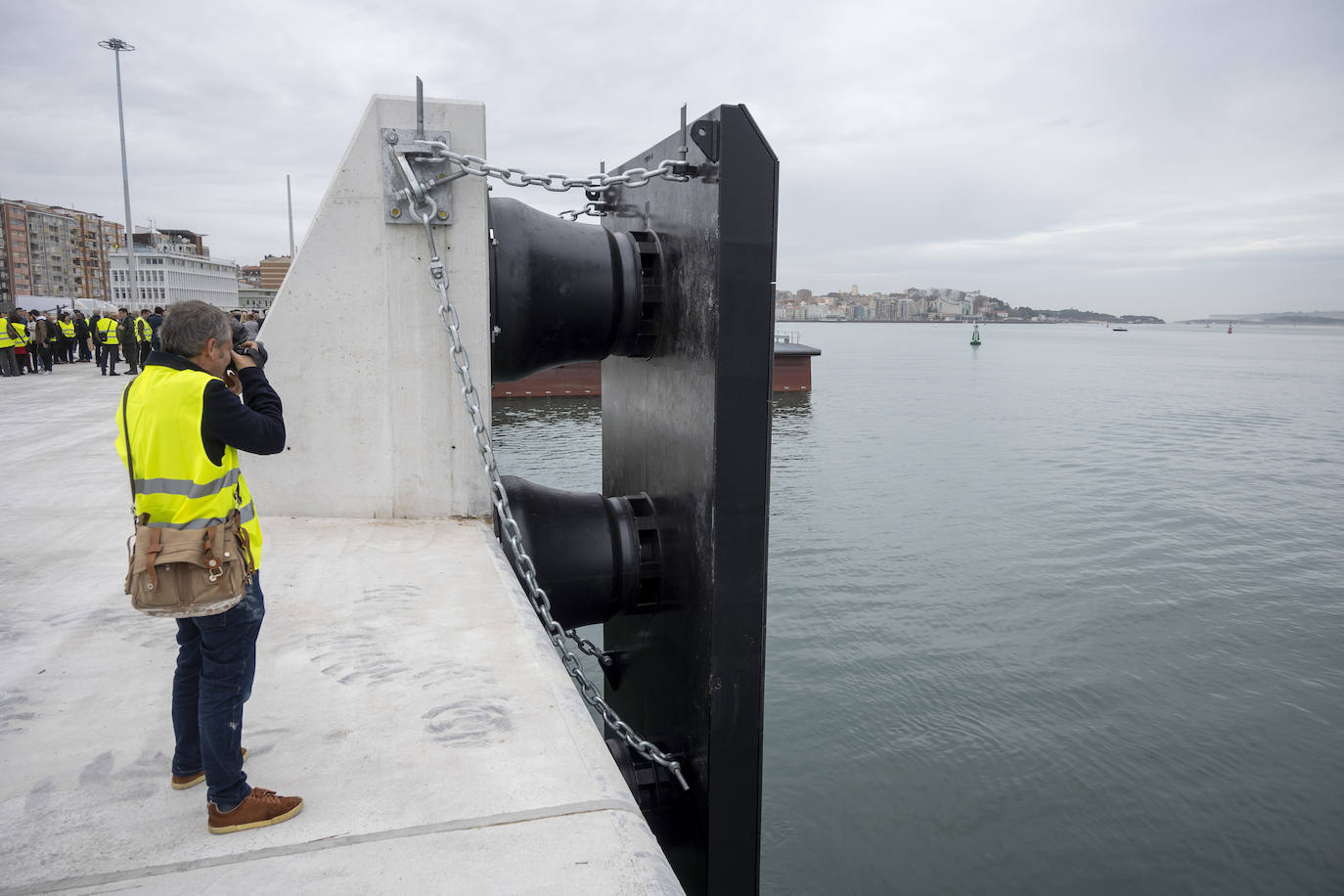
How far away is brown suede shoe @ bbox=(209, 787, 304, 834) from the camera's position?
2.20m

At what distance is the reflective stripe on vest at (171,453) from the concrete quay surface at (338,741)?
80 centimetres

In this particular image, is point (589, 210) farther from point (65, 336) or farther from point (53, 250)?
point (53, 250)

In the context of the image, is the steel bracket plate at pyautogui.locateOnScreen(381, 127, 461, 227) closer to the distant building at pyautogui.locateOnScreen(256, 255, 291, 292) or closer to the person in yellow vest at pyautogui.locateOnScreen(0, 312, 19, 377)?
the person in yellow vest at pyautogui.locateOnScreen(0, 312, 19, 377)

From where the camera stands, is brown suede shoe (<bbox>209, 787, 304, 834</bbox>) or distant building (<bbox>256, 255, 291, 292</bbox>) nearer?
brown suede shoe (<bbox>209, 787, 304, 834</bbox>)

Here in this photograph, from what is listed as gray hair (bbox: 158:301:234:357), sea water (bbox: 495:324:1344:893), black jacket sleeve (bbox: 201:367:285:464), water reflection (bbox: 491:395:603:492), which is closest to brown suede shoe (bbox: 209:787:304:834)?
black jacket sleeve (bbox: 201:367:285:464)

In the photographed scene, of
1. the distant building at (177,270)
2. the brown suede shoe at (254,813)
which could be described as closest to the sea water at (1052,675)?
the brown suede shoe at (254,813)

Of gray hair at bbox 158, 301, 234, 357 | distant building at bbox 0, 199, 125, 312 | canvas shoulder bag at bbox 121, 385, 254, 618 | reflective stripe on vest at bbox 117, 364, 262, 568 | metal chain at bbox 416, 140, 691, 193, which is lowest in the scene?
canvas shoulder bag at bbox 121, 385, 254, 618

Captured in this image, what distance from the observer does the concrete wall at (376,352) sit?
14.3 feet

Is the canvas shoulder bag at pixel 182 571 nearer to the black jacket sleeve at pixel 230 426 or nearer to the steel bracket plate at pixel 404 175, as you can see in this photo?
the black jacket sleeve at pixel 230 426

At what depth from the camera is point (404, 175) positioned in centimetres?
427

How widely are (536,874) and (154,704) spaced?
1.65m

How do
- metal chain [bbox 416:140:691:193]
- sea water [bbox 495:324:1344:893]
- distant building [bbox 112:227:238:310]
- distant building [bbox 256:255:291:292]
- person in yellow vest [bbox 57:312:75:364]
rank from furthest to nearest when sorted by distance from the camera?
1. distant building [bbox 112:227:238:310]
2. distant building [bbox 256:255:291:292]
3. person in yellow vest [bbox 57:312:75:364]
4. sea water [bbox 495:324:1344:893]
5. metal chain [bbox 416:140:691:193]

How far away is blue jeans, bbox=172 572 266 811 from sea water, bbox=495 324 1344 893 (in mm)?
4449

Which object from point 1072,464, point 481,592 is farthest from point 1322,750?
point 1072,464
